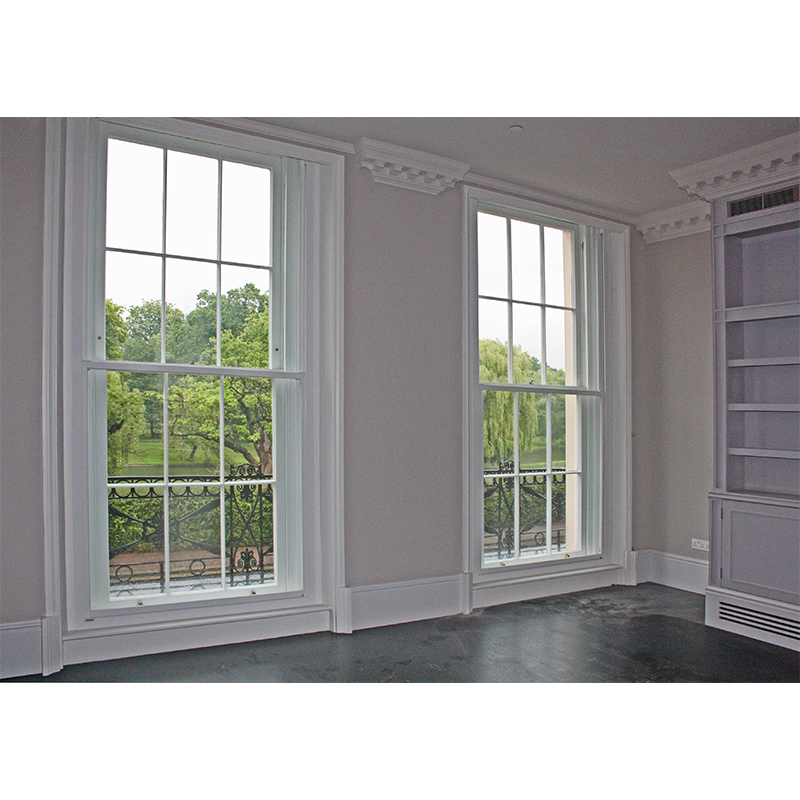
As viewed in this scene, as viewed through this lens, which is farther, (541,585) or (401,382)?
(541,585)

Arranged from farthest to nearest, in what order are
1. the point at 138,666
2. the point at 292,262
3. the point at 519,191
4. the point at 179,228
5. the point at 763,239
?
1. the point at 519,191
2. the point at 763,239
3. the point at 292,262
4. the point at 179,228
5. the point at 138,666

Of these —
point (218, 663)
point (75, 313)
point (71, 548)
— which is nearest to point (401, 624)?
point (218, 663)

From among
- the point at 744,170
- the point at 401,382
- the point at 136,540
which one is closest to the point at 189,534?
the point at 136,540

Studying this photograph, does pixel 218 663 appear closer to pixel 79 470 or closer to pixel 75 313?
pixel 79 470

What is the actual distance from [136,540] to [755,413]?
3865 mm

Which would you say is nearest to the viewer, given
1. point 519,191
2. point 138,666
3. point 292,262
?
point 138,666

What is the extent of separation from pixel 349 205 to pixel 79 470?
211cm

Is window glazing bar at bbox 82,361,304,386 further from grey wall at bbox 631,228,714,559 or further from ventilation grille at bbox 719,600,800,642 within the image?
grey wall at bbox 631,228,714,559

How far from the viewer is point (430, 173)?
3963 millimetres

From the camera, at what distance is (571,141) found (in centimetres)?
373

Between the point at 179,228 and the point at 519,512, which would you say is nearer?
the point at 179,228

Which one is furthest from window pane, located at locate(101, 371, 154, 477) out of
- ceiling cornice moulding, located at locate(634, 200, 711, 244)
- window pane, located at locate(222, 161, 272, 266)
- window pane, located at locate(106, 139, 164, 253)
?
ceiling cornice moulding, located at locate(634, 200, 711, 244)

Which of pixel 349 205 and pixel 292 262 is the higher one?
pixel 349 205

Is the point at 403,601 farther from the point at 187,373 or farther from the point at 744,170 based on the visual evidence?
the point at 744,170
